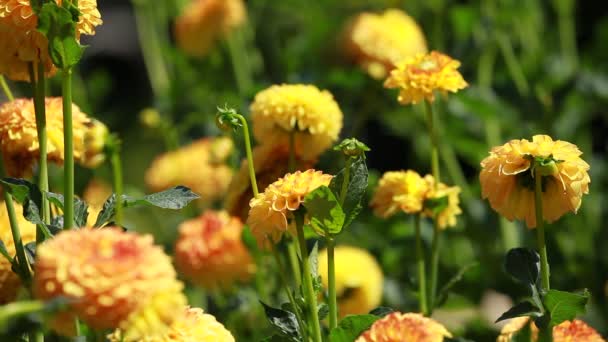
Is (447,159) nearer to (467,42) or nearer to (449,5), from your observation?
(467,42)

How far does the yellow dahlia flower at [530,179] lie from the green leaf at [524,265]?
3 centimetres

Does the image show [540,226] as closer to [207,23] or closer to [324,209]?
[324,209]

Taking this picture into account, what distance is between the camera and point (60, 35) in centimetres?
78

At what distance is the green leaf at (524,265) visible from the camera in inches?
32.9

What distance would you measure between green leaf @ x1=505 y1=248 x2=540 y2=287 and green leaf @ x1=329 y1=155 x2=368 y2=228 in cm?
14

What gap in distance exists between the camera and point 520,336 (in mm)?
873

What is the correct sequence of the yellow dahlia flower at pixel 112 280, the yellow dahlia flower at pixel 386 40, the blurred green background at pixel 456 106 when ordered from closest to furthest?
the yellow dahlia flower at pixel 112 280 < the blurred green background at pixel 456 106 < the yellow dahlia flower at pixel 386 40

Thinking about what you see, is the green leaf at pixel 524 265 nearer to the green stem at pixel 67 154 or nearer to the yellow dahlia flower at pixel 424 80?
the yellow dahlia flower at pixel 424 80

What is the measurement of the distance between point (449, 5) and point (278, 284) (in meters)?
0.93

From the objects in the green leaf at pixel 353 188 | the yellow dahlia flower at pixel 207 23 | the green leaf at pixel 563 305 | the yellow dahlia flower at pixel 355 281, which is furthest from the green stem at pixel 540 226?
the yellow dahlia flower at pixel 207 23

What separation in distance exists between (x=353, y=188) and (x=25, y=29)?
0.99 ft

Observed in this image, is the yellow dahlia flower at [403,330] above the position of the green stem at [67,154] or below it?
below

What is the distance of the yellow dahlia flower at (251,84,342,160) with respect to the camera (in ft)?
3.39

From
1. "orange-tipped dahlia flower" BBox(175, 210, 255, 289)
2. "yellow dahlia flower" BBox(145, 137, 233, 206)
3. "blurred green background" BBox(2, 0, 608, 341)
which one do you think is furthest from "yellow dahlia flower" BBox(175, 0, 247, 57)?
"orange-tipped dahlia flower" BBox(175, 210, 255, 289)
